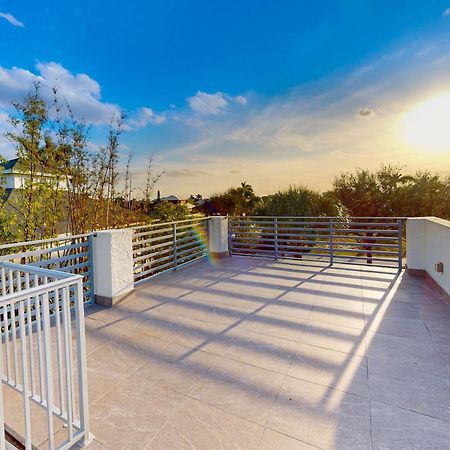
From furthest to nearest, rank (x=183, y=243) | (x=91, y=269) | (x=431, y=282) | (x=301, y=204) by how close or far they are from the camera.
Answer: (x=301, y=204) → (x=183, y=243) → (x=431, y=282) → (x=91, y=269)

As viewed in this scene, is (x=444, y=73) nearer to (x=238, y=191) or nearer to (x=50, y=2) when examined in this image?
(x=50, y=2)

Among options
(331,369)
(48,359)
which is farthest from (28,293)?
(331,369)

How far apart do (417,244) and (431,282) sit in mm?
818

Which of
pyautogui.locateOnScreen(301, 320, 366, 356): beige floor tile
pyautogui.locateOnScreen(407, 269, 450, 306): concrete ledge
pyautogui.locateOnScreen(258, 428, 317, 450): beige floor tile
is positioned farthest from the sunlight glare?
pyautogui.locateOnScreen(258, 428, 317, 450): beige floor tile

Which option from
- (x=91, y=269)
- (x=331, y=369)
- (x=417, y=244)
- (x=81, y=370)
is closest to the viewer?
(x=81, y=370)

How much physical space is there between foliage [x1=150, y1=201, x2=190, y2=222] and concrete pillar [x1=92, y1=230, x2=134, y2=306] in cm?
304

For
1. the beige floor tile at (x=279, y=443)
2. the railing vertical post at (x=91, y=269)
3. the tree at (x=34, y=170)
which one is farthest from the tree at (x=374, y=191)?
the beige floor tile at (x=279, y=443)

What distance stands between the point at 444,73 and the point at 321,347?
6.32 metres

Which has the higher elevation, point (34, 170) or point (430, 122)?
point (430, 122)

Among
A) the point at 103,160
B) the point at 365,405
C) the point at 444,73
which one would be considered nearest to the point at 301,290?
the point at 365,405

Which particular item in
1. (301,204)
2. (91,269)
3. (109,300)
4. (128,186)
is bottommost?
(109,300)

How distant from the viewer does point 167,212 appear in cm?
712

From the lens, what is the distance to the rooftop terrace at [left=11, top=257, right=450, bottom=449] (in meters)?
1.67

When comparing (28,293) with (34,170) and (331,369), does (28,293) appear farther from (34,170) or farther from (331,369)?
→ (34,170)
